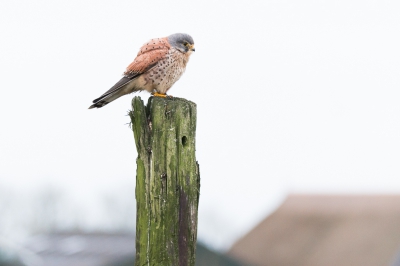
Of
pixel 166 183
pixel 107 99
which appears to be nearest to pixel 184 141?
pixel 166 183

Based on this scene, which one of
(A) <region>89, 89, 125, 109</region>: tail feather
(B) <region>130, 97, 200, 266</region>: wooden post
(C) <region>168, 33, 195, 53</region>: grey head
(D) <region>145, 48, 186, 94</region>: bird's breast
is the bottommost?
(B) <region>130, 97, 200, 266</region>: wooden post

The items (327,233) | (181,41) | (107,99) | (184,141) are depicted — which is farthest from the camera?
(327,233)

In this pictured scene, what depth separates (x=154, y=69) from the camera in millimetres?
6941

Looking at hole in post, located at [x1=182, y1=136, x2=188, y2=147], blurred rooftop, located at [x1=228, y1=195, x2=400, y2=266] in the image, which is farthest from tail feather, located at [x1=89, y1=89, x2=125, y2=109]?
blurred rooftop, located at [x1=228, y1=195, x2=400, y2=266]

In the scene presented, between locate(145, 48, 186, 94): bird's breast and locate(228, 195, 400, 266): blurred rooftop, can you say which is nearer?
locate(145, 48, 186, 94): bird's breast

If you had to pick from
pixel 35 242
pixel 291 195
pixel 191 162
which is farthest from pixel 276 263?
pixel 191 162

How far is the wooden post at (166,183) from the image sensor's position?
4934 millimetres

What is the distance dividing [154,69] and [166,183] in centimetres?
227

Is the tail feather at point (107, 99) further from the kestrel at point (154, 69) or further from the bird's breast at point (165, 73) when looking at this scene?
the bird's breast at point (165, 73)

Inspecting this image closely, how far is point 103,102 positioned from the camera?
6.61 meters

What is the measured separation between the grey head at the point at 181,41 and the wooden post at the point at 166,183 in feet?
7.18

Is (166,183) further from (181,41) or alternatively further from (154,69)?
(181,41)

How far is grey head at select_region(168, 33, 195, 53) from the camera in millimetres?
7277

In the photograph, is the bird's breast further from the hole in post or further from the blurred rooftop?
the blurred rooftop
